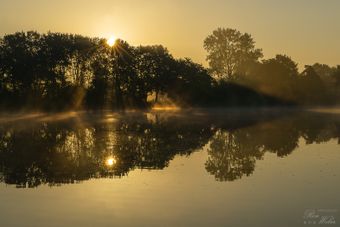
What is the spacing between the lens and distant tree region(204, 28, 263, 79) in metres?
163

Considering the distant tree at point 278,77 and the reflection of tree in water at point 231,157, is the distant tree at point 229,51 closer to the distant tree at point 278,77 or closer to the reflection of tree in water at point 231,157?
the distant tree at point 278,77

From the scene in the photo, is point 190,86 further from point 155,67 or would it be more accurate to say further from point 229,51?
point 229,51

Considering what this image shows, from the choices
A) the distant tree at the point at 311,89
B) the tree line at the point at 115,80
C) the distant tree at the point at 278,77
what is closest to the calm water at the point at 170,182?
the tree line at the point at 115,80

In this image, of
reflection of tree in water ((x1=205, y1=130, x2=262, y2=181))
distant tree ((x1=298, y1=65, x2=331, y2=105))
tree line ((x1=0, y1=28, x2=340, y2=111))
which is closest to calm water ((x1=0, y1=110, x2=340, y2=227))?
reflection of tree in water ((x1=205, y1=130, x2=262, y2=181))

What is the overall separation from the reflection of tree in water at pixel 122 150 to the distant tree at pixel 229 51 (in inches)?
4269

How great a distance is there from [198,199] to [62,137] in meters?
29.4

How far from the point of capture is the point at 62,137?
48.8 meters

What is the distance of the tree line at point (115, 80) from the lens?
103250 millimetres

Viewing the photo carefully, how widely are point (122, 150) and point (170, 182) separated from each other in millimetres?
12745

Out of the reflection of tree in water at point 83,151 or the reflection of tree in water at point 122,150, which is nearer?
the reflection of tree in water at point 83,151

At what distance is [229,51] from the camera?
167 metres

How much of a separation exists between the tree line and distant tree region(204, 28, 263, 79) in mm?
18240

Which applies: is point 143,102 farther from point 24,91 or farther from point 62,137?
point 62,137

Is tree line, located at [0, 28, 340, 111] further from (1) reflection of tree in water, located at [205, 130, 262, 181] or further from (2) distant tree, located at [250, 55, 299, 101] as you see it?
(1) reflection of tree in water, located at [205, 130, 262, 181]
